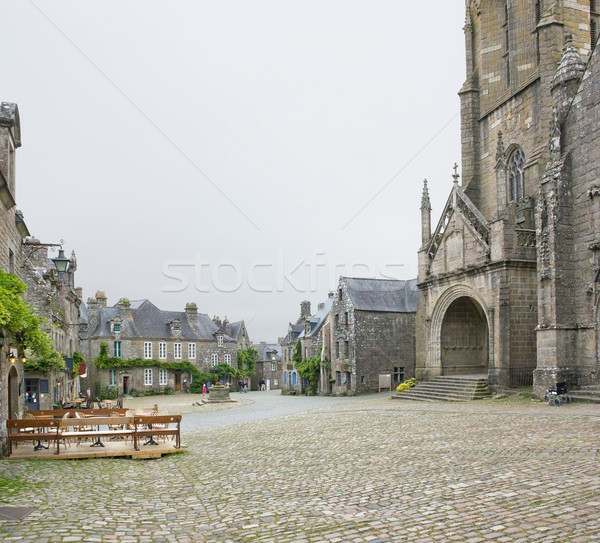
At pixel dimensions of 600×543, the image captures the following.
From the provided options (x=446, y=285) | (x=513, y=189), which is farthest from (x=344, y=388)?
(x=513, y=189)

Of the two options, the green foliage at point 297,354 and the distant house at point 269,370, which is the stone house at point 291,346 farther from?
the distant house at point 269,370

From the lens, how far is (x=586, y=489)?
684cm

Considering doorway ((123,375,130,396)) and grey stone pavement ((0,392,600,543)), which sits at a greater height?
grey stone pavement ((0,392,600,543))

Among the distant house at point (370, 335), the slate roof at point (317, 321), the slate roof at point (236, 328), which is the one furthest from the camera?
the slate roof at point (236, 328)

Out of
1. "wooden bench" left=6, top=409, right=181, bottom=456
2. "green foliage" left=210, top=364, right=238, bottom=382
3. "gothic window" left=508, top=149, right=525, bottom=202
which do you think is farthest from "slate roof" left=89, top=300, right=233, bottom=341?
"wooden bench" left=6, top=409, right=181, bottom=456

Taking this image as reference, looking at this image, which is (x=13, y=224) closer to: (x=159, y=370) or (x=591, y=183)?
(x=591, y=183)

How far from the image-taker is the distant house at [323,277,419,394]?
37.0 metres

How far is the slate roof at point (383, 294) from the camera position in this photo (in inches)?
1496

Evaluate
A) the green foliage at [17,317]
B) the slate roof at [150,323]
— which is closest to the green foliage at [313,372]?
the slate roof at [150,323]

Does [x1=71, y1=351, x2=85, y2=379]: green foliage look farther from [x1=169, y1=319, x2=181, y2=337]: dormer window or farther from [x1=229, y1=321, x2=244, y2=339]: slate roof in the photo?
[x1=229, y1=321, x2=244, y2=339]: slate roof

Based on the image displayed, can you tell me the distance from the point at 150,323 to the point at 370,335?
24454 millimetres

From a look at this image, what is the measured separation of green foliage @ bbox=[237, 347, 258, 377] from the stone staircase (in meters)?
37.0

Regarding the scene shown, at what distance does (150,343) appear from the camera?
2072 inches

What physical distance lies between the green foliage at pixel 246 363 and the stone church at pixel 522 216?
3634 centimetres
